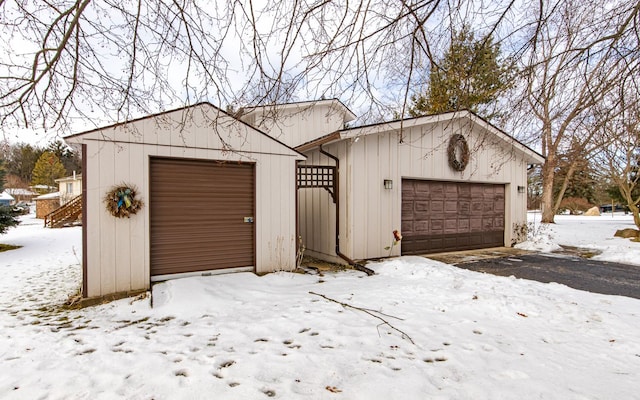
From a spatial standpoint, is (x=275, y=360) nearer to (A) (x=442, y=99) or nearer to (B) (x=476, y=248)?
(A) (x=442, y=99)

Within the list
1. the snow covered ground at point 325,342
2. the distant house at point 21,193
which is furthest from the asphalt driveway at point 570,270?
the distant house at point 21,193

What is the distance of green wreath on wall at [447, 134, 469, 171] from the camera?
7941 mm

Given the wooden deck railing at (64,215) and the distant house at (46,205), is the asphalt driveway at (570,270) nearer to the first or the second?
the wooden deck railing at (64,215)

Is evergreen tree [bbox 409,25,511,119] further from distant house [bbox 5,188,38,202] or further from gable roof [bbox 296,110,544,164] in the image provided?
distant house [bbox 5,188,38,202]

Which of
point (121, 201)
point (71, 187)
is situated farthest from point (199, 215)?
point (71, 187)

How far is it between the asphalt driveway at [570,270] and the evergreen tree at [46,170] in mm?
38656

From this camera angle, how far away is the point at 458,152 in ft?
26.5

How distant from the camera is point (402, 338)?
3.04 metres

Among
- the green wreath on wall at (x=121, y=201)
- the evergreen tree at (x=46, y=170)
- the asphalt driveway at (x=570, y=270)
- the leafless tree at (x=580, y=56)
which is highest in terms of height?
the evergreen tree at (x=46, y=170)

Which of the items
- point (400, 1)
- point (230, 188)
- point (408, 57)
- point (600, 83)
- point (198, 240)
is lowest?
point (198, 240)

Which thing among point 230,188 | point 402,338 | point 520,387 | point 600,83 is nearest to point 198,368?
point 402,338

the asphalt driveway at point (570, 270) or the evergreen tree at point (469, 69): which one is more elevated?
the evergreen tree at point (469, 69)

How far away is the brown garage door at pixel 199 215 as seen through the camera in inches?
190

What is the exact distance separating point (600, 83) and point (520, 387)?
2.96 metres
